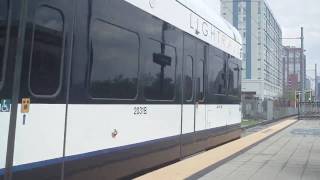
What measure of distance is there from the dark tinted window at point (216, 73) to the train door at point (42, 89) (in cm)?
683

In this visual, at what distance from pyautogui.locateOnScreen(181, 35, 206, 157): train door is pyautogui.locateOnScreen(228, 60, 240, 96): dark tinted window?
3235mm

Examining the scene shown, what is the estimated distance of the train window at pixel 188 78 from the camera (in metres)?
10.2

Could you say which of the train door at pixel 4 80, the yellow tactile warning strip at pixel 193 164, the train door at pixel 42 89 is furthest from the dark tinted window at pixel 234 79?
the train door at pixel 4 80

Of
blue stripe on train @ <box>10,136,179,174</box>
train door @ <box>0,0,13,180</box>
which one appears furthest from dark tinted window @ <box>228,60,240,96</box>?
train door @ <box>0,0,13,180</box>

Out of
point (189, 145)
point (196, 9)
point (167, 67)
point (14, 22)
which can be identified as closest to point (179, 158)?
point (189, 145)

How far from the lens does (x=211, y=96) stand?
12.4 meters

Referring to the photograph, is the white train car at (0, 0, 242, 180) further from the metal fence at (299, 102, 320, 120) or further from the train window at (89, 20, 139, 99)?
the metal fence at (299, 102, 320, 120)

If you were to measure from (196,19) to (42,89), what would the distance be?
6111 mm

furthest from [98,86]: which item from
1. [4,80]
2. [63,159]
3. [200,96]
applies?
[200,96]

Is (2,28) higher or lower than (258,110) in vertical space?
lower

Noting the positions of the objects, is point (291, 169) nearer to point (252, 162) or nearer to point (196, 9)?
point (252, 162)

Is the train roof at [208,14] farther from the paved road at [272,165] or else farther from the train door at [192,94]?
the paved road at [272,165]

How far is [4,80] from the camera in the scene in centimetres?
473

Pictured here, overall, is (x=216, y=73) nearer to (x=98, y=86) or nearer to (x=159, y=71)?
(x=159, y=71)
